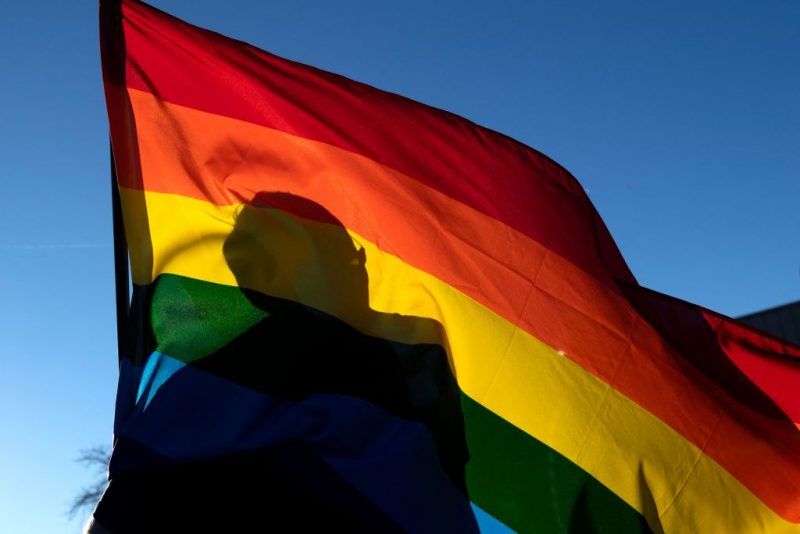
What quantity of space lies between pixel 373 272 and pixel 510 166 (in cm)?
82

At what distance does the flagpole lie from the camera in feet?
11.4

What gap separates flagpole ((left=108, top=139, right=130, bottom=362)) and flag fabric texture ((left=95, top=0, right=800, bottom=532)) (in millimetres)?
34

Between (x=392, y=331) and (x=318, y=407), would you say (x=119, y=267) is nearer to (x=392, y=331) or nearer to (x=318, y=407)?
(x=318, y=407)

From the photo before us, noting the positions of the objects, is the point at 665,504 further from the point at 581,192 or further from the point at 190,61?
the point at 190,61

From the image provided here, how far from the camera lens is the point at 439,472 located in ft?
12.7

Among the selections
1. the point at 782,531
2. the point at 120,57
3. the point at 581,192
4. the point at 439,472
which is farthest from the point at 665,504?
the point at 120,57

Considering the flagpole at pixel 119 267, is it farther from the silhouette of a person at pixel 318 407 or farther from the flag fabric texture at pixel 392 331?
the silhouette of a person at pixel 318 407

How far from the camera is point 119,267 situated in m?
3.62

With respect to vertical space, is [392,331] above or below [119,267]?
above

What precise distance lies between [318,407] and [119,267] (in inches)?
33.4


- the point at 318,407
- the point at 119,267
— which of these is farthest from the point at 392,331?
the point at 119,267

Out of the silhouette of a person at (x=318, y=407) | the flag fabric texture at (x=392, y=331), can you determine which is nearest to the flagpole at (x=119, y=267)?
the flag fabric texture at (x=392, y=331)

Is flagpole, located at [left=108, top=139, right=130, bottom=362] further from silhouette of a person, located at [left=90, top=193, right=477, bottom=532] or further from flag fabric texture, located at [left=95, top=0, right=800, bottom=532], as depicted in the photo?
silhouette of a person, located at [left=90, top=193, right=477, bottom=532]

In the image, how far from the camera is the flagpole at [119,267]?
11.4 feet
